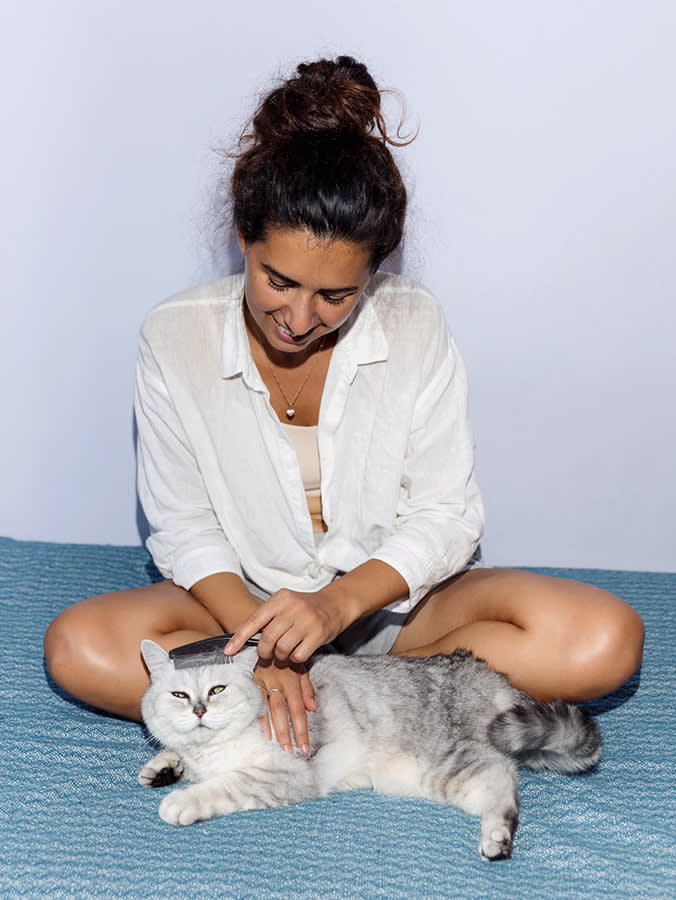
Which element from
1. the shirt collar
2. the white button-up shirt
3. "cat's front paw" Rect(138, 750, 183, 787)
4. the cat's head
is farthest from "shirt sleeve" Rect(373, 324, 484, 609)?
"cat's front paw" Rect(138, 750, 183, 787)

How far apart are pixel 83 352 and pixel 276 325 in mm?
895

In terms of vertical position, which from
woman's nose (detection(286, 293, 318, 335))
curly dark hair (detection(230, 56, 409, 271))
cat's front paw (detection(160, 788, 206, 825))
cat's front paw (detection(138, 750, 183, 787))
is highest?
curly dark hair (detection(230, 56, 409, 271))

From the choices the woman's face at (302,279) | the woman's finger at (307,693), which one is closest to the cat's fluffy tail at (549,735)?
the woman's finger at (307,693)

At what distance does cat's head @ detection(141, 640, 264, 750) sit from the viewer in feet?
4.49

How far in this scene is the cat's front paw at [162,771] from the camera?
1.43 meters

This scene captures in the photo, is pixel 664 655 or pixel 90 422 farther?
pixel 90 422

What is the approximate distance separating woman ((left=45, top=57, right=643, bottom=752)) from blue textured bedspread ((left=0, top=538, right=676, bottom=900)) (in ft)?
0.41

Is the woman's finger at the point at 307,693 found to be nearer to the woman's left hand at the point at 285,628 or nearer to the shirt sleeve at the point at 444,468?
the woman's left hand at the point at 285,628

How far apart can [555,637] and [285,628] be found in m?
0.46

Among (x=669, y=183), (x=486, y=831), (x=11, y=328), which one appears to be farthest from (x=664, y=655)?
(x=11, y=328)

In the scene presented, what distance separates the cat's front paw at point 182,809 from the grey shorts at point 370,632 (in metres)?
0.45

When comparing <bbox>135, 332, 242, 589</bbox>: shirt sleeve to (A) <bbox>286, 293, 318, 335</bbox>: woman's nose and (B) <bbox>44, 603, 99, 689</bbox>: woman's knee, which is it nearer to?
(B) <bbox>44, 603, 99, 689</bbox>: woman's knee

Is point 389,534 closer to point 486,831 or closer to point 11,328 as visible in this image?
point 486,831

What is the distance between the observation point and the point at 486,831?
1267 mm
